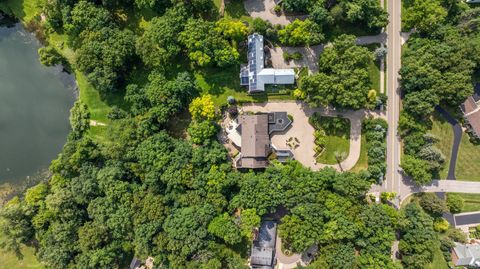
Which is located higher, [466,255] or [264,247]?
[264,247]

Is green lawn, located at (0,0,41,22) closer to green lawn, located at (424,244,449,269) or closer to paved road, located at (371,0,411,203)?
paved road, located at (371,0,411,203)

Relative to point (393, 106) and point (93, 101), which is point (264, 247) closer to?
point (393, 106)

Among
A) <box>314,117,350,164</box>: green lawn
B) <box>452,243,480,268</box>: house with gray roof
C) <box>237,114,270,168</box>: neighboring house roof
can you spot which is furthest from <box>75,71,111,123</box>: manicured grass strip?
<box>452,243,480,268</box>: house with gray roof

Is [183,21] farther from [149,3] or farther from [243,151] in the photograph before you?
[243,151]

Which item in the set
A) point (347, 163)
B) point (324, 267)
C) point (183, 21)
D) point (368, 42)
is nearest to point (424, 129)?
point (347, 163)

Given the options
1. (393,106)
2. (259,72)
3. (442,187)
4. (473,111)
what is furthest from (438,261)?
(259,72)

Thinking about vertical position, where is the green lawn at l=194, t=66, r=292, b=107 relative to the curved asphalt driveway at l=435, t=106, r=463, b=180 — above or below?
above
